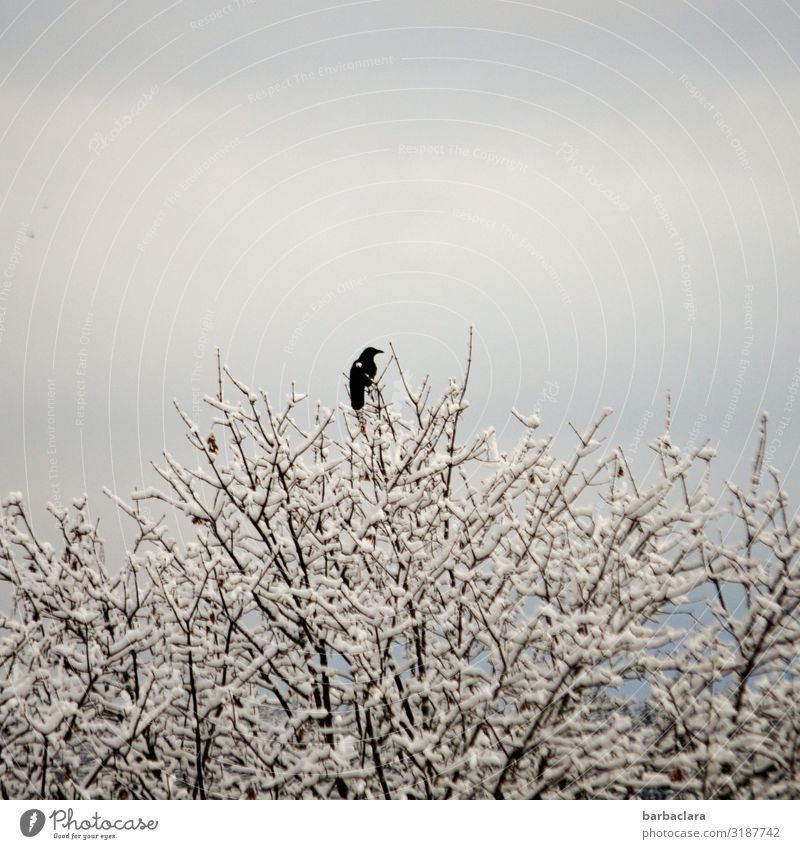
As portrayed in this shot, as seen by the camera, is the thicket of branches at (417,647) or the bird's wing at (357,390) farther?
the bird's wing at (357,390)

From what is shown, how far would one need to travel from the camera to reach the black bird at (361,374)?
589 centimetres

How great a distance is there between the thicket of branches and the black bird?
346mm

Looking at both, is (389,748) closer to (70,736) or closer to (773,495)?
(70,736)

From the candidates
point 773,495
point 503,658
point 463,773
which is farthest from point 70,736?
point 773,495

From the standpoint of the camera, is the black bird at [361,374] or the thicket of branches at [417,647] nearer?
the thicket of branches at [417,647]

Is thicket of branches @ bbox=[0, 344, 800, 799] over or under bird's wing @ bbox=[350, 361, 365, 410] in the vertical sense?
under

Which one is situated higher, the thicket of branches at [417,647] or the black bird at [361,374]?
the black bird at [361,374]

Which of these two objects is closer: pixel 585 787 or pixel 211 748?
pixel 585 787

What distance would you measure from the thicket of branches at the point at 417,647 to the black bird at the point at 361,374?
0.35 meters

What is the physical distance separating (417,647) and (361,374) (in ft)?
7.06

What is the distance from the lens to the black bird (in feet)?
19.3

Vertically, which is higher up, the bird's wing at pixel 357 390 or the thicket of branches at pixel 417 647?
the bird's wing at pixel 357 390

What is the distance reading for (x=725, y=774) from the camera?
4723 millimetres
